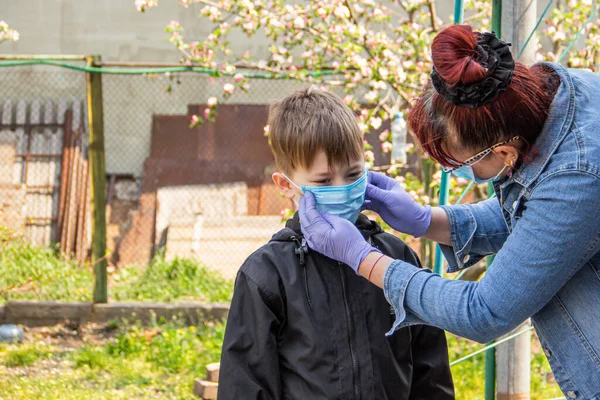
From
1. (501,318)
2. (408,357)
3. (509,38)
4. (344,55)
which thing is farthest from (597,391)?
(344,55)

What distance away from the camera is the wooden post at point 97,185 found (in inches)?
237

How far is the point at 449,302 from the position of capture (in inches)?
74.3

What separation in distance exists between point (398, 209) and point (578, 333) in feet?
2.18

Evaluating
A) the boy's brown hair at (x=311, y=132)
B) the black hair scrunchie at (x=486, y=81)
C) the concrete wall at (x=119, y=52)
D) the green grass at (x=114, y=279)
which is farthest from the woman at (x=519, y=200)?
the concrete wall at (x=119, y=52)

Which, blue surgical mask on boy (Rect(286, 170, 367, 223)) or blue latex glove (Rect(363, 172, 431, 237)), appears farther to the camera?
blue latex glove (Rect(363, 172, 431, 237))

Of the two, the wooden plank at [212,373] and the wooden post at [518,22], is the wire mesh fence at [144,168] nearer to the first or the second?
the wooden plank at [212,373]

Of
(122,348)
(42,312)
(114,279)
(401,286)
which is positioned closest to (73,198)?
(114,279)

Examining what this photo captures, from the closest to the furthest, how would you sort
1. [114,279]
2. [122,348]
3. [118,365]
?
Result: [118,365] < [122,348] < [114,279]

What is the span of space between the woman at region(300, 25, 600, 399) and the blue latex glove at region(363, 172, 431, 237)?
33 centimetres

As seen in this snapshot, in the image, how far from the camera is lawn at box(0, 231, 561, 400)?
15.7ft

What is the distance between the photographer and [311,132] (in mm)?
2203

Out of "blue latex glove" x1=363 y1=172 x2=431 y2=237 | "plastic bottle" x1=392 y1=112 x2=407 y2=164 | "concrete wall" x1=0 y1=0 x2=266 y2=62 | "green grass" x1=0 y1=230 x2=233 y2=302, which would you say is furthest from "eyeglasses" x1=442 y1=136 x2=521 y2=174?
"concrete wall" x1=0 y1=0 x2=266 y2=62

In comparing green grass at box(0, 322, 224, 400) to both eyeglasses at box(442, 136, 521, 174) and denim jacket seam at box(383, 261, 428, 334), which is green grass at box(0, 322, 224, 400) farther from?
eyeglasses at box(442, 136, 521, 174)

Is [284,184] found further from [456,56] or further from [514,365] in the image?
[514,365]
